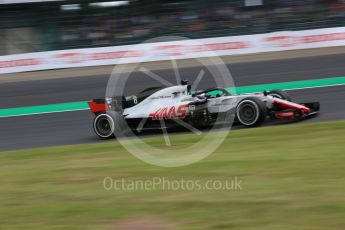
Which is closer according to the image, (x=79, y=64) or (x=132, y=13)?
(x=79, y=64)

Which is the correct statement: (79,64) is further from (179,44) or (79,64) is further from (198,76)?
(198,76)

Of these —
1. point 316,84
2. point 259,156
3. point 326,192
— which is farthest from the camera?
point 316,84

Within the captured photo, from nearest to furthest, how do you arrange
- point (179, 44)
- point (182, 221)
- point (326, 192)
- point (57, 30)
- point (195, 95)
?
1. point (182, 221)
2. point (326, 192)
3. point (195, 95)
4. point (179, 44)
5. point (57, 30)

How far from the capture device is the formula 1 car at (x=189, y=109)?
28.8 ft

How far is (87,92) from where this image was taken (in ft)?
52.9

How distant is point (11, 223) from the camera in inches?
182

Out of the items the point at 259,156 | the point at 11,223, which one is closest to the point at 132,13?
the point at 259,156

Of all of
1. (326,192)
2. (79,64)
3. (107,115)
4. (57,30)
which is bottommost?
(326,192)

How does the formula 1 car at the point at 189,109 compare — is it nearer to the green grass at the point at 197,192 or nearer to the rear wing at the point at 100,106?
the rear wing at the point at 100,106

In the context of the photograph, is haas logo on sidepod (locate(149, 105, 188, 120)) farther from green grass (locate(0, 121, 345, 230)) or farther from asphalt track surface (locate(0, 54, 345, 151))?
green grass (locate(0, 121, 345, 230))

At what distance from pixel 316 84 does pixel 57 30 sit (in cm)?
1212

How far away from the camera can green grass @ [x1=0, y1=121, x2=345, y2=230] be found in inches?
172

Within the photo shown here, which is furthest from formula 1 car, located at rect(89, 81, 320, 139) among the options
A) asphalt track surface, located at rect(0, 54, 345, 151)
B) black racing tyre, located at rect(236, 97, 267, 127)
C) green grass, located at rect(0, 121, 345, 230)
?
green grass, located at rect(0, 121, 345, 230)

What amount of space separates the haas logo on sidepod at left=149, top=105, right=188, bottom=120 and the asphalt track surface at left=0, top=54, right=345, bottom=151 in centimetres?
121
